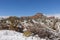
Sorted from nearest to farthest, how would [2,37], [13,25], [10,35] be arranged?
[2,37]
[10,35]
[13,25]

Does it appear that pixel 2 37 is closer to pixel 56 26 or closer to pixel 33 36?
pixel 33 36

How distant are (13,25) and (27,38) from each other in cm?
268

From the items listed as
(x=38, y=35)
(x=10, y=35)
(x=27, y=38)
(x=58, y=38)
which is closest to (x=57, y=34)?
(x=58, y=38)

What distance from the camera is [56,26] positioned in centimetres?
1315

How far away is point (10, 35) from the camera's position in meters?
10.3

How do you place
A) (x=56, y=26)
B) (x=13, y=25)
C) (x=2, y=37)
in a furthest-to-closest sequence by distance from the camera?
(x=56, y=26) → (x=13, y=25) → (x=2, y=37)

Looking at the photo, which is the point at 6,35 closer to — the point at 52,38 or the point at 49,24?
the point at 52,38

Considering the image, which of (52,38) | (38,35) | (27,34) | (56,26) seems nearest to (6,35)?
(27,34)

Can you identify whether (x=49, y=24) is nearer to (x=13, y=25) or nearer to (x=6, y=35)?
(x=13, y=25)

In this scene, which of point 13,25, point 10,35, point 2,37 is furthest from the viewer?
point 13,25

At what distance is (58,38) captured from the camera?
33.4 feet

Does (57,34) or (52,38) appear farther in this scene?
(57,34)

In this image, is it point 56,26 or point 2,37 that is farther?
point 56,26

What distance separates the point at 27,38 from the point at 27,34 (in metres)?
0.56
